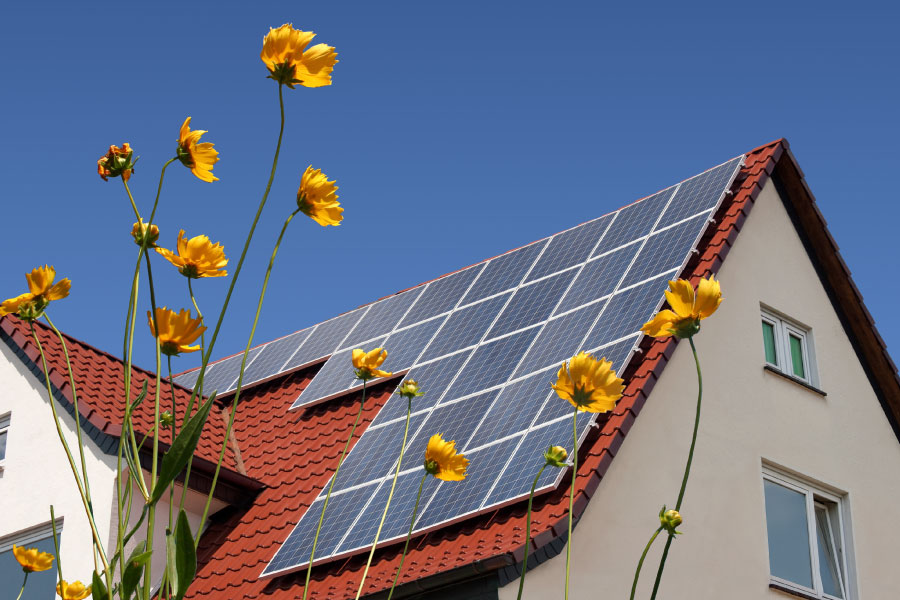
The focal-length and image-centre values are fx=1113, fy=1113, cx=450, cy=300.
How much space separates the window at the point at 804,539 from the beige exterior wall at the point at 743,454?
13 cm

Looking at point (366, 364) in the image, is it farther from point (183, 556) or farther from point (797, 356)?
point (797, 356)

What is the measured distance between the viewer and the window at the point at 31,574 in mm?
10430

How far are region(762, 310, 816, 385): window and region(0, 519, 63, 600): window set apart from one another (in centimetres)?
699

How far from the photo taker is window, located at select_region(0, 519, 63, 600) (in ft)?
34.2

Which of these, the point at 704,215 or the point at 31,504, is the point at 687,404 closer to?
the point at 704,215

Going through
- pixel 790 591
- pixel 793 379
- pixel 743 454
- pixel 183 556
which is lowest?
pixel 183 556

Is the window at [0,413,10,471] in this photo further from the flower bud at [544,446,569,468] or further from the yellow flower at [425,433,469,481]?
the flower bud at [544,446,569,468]

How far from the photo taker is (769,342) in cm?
1101

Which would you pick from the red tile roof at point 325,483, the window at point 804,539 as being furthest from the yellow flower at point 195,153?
the window at point 804,539

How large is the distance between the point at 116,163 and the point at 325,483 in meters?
7.91

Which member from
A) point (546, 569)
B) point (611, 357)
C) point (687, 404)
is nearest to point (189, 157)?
point (546, 569)

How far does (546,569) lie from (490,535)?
504mm

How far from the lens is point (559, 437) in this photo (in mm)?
8023

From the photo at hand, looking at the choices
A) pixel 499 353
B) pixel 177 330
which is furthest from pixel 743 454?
pixel 177 330
